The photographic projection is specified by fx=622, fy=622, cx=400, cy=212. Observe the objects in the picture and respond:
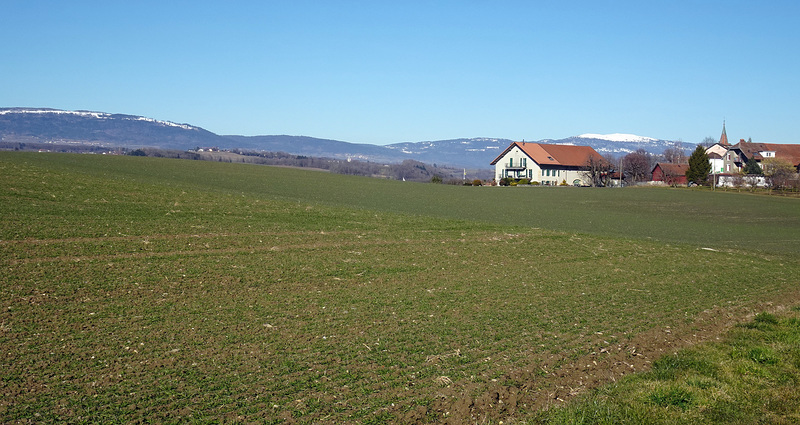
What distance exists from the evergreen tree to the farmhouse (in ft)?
67.7

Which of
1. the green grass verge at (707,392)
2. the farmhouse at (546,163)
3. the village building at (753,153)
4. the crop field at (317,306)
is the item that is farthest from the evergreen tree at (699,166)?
the green grass verge at (707,392)

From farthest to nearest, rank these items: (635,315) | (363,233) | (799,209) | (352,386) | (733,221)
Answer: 1. (799,209)
2. (733,221)
3. (363,233)
4. (635,315)
5. (352,386)

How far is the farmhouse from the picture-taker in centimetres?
13788

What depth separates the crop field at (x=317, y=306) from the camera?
9727 mm

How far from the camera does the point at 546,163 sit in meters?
138

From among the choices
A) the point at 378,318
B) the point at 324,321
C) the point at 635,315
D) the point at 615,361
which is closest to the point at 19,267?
the point at 324,321

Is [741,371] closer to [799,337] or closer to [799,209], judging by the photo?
[799,337]

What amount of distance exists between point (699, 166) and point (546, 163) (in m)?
31.3

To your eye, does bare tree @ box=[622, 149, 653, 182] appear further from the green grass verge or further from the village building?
the green grass verge

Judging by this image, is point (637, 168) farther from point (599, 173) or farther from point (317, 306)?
point (317, 306)

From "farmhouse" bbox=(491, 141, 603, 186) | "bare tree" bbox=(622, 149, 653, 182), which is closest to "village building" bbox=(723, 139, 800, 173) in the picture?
"bare tree" bbox=(622, 149, 653, 182)

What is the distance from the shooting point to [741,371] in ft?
36.7

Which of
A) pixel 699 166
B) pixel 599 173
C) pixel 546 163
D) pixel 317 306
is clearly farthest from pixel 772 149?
pixel 317 306

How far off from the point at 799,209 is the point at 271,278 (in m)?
65.9
